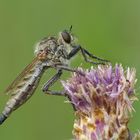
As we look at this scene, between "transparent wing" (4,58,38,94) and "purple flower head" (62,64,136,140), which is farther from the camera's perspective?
"transparent wing" (4,58,38,94)

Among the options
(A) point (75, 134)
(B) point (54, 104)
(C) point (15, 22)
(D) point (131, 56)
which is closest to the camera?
(A) point (75, 134)

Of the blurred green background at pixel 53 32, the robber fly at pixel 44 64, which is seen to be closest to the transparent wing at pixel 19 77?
the robber fly at pixel 44 64

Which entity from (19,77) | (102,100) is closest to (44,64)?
(19,77)

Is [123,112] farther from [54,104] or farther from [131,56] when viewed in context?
[54,104]

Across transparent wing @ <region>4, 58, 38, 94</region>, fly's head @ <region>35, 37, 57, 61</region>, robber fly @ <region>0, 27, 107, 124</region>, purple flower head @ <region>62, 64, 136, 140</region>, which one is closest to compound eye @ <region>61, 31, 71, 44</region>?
robber fly @ <region>0, 27, 107, 124</region>

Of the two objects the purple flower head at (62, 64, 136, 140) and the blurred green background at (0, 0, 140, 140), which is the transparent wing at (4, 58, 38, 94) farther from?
the blurred green background at (0, 0, 140, 140)

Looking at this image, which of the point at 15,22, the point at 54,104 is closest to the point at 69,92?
the point at 54,104
